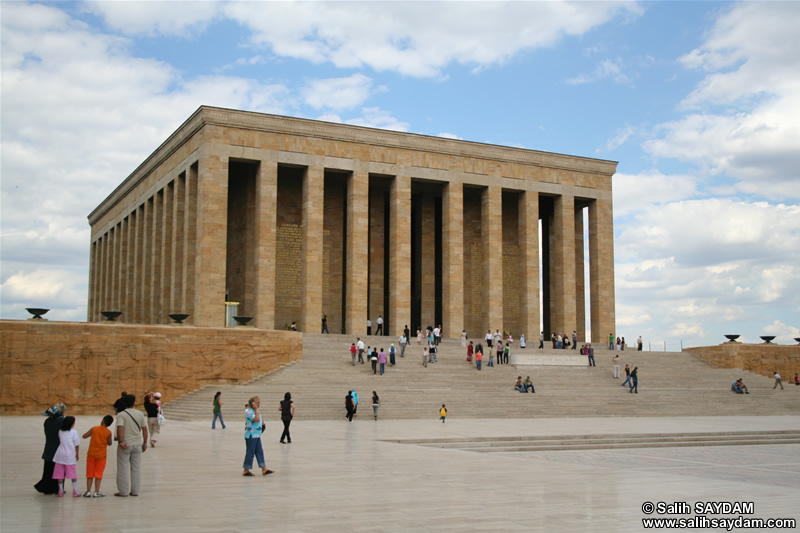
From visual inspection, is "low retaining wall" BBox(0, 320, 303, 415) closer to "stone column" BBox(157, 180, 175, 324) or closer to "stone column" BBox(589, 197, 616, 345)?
"stone column" BBox(157, 180, 175, 324)

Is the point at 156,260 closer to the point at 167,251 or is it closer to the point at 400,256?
the point at 167,251

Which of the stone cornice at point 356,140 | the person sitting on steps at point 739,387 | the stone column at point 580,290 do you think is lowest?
the person sitting on steps at point 739,387

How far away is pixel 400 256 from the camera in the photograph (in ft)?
123

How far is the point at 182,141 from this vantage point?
37.3 metres

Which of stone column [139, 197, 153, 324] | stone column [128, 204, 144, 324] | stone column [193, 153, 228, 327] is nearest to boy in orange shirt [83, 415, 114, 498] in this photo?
stone column [193, 153, 228, 327]

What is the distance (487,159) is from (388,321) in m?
9.88

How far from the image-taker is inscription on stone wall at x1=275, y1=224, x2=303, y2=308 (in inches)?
1489

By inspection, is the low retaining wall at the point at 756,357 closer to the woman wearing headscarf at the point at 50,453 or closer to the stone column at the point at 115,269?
the woman wearing headscarf at the point at 50,453

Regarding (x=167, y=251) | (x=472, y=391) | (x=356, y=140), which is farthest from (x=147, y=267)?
(x=472, y=391)

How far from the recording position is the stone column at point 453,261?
3825cm

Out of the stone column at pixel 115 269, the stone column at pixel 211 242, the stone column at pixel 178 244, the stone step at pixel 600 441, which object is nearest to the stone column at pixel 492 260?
the stone column at pixel 211 242

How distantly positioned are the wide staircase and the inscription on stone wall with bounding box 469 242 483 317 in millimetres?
9204

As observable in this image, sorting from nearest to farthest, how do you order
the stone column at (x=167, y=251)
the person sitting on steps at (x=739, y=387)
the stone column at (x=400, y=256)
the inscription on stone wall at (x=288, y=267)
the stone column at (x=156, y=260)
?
the person sitting on steps at (x=739, y=387)
the stone column at (x=400, y=256)
the inscription on stone wall at (x=288, y=267)
the stone column at (x=167, y=251)
the stone column at (x=156, y=260)

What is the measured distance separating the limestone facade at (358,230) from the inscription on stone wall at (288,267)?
0.07 m
